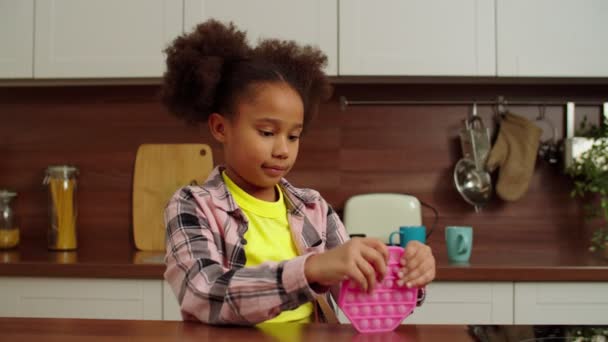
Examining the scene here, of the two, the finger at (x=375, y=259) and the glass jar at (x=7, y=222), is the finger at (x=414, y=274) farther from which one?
the glass jar at (x=7, y=222)

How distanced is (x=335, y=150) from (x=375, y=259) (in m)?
1.57

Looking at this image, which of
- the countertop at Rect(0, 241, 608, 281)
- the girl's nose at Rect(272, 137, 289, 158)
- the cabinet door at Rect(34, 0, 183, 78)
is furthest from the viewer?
the cabinet door at Rect(34, 0, 183, 78)

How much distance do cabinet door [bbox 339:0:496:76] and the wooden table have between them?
1.29 m

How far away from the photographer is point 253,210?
3.42 ft

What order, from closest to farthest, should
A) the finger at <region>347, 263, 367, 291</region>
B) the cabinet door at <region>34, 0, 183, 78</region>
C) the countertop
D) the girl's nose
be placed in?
the finger at <region>347, 263, 367, 291</region>, the girl's nose, the countertop, the cabinet door at <region>34, 0, 183, 78</region>

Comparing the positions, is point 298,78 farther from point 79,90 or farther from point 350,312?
point 79,90

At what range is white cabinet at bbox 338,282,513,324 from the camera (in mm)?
1814

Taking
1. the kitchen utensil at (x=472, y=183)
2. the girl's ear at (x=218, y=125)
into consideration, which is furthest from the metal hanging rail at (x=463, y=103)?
the girl's ear at (x=218, y=125)

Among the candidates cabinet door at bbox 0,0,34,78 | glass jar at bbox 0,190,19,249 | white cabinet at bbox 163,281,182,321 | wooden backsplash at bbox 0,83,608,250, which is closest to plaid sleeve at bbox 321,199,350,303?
white cabinet at bbox 163,281,182,321

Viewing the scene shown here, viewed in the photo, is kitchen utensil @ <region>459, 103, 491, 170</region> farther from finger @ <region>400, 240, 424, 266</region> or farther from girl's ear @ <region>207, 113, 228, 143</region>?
finger @ <region>400, 240, 424, 266</region>

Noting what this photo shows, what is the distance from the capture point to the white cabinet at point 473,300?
1.81 metres

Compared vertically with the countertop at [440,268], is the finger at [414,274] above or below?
above

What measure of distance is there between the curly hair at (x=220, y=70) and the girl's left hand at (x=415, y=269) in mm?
378

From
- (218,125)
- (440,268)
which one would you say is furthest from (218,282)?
(440,268)
